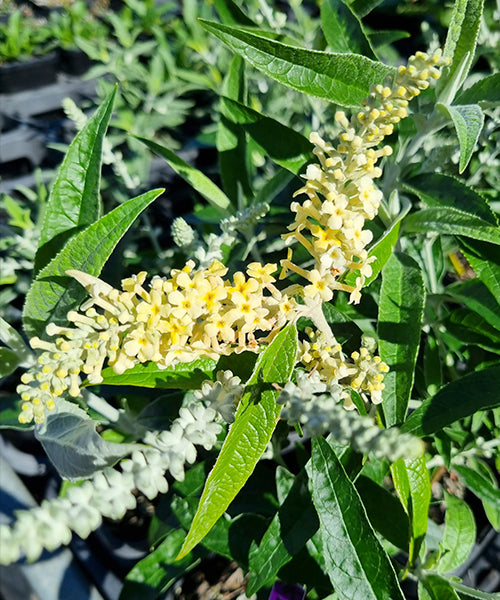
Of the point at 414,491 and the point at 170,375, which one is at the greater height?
the point at 170,375

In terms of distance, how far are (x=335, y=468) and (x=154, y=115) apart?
1769 millimetres

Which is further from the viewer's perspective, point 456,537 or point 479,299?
point 456,537

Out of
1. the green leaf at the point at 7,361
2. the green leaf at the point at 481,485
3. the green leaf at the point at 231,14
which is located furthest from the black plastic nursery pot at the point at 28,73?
the green leaf at the point at 481,485

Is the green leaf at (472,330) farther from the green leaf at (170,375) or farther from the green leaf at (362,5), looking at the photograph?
the green leaf at (362,5)

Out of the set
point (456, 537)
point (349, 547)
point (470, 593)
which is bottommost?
point (456, 537)

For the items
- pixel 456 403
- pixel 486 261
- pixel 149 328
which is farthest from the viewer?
pixel 486 261

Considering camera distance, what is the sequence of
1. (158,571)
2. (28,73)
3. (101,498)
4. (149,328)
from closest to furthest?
(101,498)
(149,328)
(158,571)
(28,73)

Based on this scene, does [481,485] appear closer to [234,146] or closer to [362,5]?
[234,146]

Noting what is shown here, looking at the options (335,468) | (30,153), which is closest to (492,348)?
(335,468)

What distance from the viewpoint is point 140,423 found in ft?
3.86

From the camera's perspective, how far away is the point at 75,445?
83 centimetres

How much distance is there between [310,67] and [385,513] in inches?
32.4

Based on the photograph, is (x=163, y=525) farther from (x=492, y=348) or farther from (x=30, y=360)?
(x=492, y=348)

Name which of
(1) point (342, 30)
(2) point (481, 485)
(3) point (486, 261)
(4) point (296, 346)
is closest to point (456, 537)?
(2) point (481, 485)
